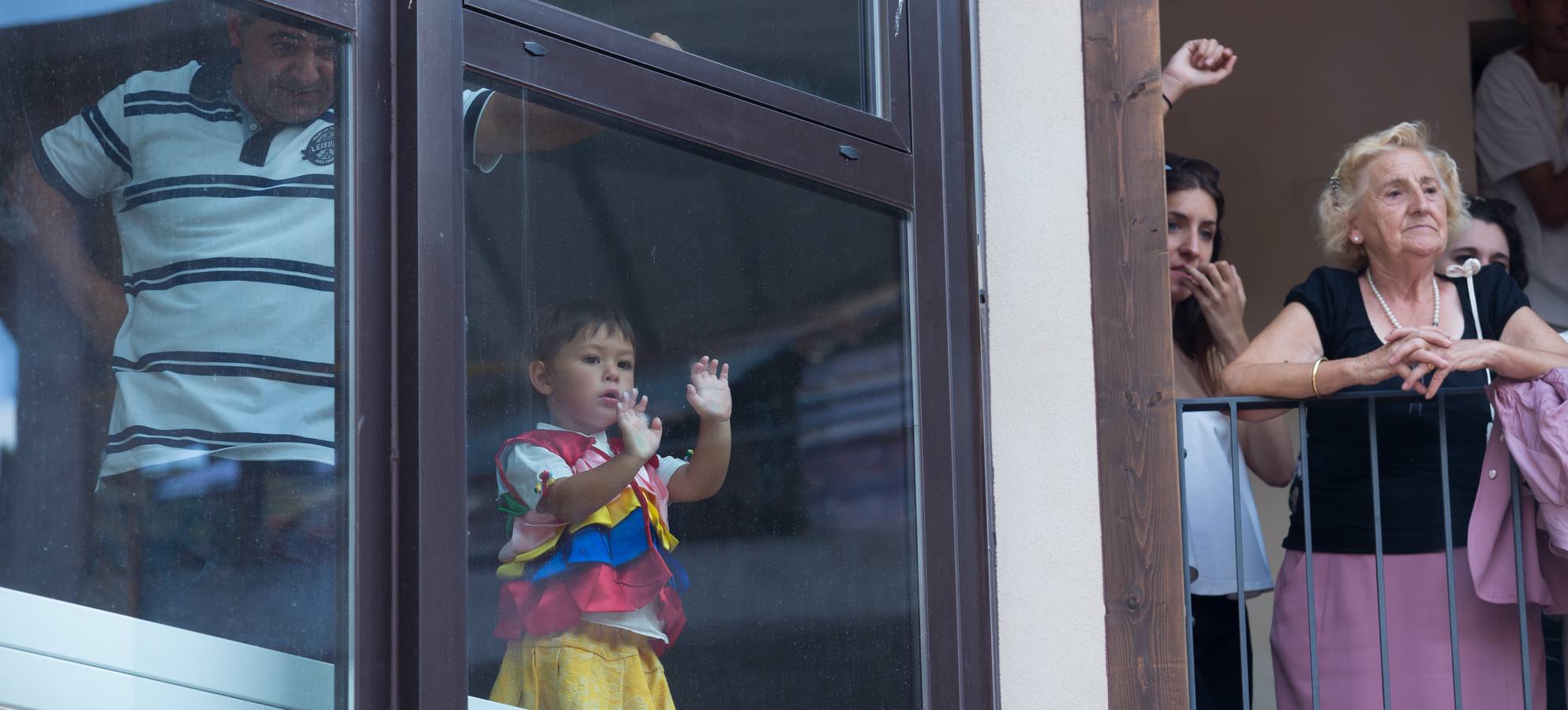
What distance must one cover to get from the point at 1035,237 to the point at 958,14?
18.0 inches

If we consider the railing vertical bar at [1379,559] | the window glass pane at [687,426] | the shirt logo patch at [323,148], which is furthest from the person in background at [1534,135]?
the shirt logo patch at [323,148]

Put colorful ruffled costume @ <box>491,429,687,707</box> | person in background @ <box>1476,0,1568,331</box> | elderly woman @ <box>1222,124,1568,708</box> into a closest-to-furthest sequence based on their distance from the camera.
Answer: colorful ruffled costume @ <box>491,429,687,707</box>
elderly woman @ <box>1222,124,1568,708</box>
person in background @ <box>1476,0,1568,331</box>

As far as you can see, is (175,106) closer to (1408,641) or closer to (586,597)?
(586,597)

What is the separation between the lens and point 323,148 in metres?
2.07

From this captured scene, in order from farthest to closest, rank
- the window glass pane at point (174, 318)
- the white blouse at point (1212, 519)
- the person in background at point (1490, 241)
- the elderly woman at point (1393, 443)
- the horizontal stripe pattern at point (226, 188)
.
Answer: the person in background at point (1490, 241), the white blouse at point (1212, 519), the elderly woman at point (1393, 443), the horizontal stripe pattern at point (226, 188), the window glass pane at point (174, 318)

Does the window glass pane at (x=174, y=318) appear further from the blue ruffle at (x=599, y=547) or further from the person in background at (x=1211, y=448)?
the person in background at (x=1211, y=448)

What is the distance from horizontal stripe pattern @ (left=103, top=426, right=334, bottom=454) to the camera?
186 cm

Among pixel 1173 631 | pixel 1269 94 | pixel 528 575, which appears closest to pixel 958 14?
pixel 1173 631

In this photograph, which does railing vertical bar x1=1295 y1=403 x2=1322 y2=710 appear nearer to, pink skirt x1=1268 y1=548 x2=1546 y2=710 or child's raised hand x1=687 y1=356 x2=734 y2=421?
pink skirt x1=1268 y1=548 x2=1546 y2=710

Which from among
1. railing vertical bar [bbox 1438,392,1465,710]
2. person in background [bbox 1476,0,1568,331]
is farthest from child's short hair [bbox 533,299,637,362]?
person in background [bbox 1476,0,1568,331]

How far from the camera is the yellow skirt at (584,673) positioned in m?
2.16

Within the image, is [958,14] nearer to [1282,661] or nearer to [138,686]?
[1282,661]

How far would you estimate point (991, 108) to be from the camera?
306 cm

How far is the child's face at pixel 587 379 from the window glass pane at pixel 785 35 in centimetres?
50
